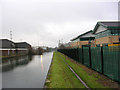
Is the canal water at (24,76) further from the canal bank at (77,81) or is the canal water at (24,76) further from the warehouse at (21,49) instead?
the warehouse at (21,49)

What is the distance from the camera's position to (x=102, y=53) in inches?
221

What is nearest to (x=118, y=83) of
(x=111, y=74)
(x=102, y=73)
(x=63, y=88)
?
(x=111, y=74)

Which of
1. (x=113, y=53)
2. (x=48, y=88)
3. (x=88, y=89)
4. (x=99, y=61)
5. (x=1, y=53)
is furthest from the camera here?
(x=1, y=53)

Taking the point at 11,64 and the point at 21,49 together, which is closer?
the point at 11,64

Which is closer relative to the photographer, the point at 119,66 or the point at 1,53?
the point at 119,66

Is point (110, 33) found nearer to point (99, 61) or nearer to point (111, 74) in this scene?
point (99, 61)

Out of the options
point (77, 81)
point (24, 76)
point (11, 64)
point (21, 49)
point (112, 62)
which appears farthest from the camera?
point (21, 49)

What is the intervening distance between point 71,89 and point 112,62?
277 cm

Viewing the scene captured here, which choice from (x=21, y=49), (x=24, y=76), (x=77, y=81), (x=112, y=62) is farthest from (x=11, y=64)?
(x=21, y=49)

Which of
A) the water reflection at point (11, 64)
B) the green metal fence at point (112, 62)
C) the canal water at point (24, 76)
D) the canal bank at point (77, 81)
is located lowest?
the water reflection at point (11, 64)

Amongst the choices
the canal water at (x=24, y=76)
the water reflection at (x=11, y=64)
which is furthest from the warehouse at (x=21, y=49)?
the canal water at (x=24, y=76)

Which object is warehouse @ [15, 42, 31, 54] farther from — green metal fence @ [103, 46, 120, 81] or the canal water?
green metal fence @ [103, 46, 120, 81]

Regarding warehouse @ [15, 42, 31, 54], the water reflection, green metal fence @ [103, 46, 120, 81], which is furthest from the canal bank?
warehouse @ [15, 42, 31, 54]

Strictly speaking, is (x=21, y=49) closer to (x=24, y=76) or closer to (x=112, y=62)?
(x=24, y=76)
